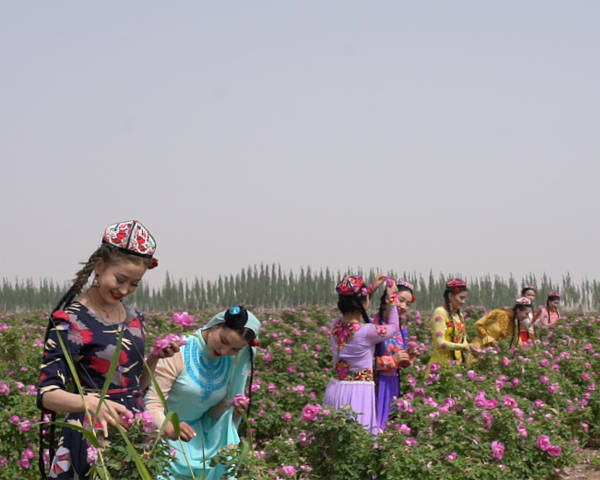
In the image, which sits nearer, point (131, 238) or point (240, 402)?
point (131, 238)

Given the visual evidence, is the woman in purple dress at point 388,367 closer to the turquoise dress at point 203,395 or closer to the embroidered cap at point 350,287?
the embroidered cap at point 350,287

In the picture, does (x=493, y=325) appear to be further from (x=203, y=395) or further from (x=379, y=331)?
(x=203, y=395)

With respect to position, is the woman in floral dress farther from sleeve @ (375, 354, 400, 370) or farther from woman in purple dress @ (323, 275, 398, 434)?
woman in purple dress @ (323, 275, 398, 434)

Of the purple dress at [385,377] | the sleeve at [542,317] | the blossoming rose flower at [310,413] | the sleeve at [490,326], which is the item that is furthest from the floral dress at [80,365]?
the sleeve at [542,317]

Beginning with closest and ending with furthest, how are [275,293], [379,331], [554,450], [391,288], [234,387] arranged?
[234,387]
[554,450]
[379,331]
[391,288]
[275,293]

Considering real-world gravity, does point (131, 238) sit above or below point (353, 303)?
above

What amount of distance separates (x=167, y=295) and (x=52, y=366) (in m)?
28.4

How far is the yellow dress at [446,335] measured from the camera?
695cm

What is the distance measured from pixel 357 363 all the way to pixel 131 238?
315 cm

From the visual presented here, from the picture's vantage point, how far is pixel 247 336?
350 centimetres

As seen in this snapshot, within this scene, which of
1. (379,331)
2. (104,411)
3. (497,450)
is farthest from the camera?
(379,331)

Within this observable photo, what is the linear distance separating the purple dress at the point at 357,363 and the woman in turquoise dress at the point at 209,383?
1999mm

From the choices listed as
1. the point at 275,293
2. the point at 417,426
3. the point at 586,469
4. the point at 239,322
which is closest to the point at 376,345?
the point at 417,426

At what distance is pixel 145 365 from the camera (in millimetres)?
2656
